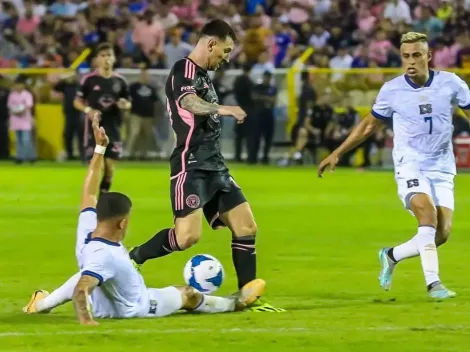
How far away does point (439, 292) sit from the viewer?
9.64 m

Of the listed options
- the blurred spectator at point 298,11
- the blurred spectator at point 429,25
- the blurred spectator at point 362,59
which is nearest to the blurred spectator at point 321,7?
the blurred spectator at point 298,11

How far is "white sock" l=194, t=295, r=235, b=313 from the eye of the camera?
885 centimetres

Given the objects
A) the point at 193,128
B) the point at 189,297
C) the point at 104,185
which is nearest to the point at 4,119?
the point at 104,185

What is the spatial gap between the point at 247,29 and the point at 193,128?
19684mm

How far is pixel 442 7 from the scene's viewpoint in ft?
92.9

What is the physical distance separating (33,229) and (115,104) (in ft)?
10.7

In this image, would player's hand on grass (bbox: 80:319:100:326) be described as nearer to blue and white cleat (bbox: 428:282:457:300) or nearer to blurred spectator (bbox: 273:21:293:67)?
blue and white cleat (bbox: 428:282:457:300)

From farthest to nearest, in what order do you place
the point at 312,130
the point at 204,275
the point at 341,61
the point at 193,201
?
1. the point at 341,61
2. the point at 312,130
3. the point at 204,275
4. the point at 193,201

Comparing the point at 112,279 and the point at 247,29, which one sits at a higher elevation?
the point at 247,29

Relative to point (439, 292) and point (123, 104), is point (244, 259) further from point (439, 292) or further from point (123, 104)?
point (123, 104)

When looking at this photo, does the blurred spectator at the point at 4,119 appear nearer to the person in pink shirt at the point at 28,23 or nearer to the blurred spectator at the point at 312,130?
the person in pink shirt at the point at 28,23

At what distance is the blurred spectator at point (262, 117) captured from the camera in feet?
89.8

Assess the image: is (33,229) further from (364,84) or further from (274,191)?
(364,84)

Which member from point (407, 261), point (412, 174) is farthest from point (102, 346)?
point (407, 261)
